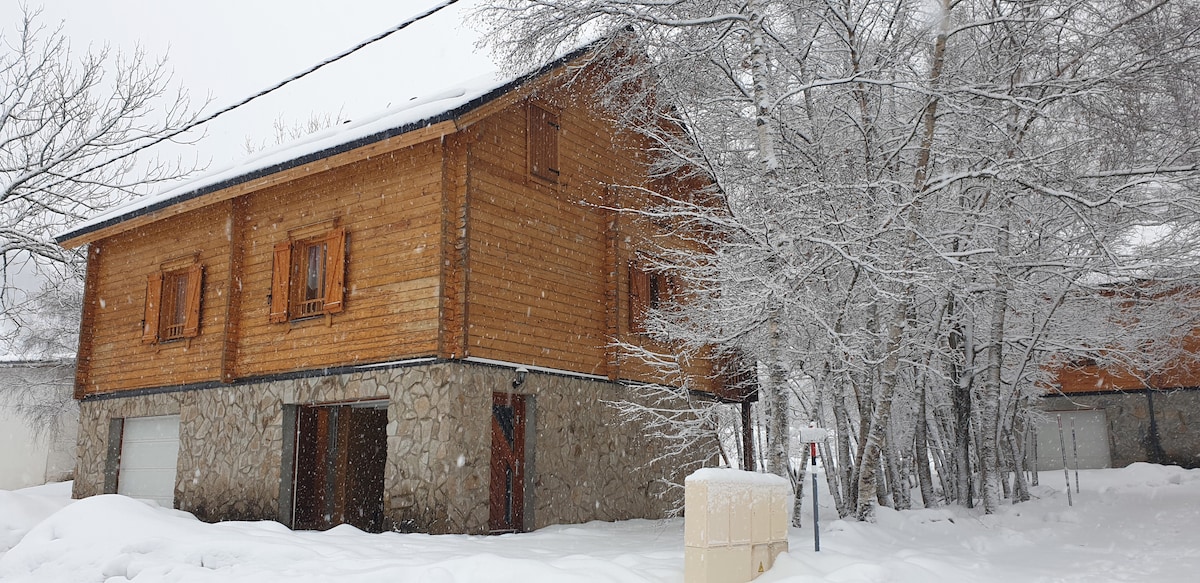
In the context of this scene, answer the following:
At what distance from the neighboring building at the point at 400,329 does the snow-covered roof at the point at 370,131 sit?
1.9 inches

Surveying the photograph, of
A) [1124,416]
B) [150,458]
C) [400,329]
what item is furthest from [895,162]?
[1124,416]

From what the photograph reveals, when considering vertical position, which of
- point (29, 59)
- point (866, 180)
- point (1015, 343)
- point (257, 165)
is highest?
point (29, 59)

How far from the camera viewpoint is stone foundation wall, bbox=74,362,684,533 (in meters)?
11.8

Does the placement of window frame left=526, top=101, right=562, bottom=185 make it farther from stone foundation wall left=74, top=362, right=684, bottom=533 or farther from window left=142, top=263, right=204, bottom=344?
window left=142, top=263, right=204, bottom=344

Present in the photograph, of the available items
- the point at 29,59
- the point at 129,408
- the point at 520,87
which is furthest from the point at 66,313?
the point at 520,87

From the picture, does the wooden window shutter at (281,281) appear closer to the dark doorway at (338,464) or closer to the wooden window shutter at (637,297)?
the dark doorway at (338,464)

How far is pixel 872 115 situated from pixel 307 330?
28.9 ft

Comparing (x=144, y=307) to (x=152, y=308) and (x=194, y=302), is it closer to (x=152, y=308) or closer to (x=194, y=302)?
(x=152, y=308)

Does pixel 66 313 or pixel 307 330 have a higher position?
pixel 66 313

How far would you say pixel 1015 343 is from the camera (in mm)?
16250

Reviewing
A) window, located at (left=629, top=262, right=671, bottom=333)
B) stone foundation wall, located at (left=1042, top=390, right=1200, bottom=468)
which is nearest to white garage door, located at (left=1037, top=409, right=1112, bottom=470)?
stone foundation wall, located at (left=1042, top=390, right=1200, bottom=468)

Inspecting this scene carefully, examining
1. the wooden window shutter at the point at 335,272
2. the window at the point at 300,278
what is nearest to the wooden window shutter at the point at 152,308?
the window at the point at 300,278

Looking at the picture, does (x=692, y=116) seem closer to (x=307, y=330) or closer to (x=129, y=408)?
(x=307, y=330)

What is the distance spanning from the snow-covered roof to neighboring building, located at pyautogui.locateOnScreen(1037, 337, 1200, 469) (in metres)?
17.4
